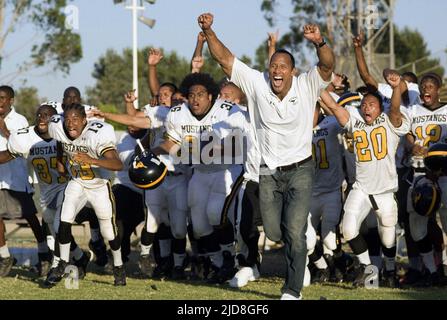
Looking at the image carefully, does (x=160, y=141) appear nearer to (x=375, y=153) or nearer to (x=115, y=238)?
(x=115, y=238)

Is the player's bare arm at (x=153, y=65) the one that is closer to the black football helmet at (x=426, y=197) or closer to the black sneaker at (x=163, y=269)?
the black sneaker at (x=163, y=269)

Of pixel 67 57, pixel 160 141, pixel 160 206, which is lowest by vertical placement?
pixel 160 206

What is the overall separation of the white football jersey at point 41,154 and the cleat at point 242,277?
2.39 metres

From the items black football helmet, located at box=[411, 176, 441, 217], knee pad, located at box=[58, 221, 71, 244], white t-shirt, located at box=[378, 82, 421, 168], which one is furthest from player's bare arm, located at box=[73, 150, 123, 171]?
black football helmet, located at box=[411, 176, 441, 217]

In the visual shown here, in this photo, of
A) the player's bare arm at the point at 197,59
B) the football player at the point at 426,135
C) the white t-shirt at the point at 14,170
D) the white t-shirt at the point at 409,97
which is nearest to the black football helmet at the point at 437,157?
the football player at the point at 426,135

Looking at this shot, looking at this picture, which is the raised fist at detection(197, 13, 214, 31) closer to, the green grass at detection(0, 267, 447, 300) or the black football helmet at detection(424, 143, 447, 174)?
the green grass at detection(0, 267, 447, 300)

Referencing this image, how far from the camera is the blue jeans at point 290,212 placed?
28.0ft

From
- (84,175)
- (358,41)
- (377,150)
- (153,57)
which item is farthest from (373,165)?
(153,57)

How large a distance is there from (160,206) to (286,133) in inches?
116

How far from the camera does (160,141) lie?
11.3 metres

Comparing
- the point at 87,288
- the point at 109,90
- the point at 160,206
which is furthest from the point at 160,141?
the point at 109,90

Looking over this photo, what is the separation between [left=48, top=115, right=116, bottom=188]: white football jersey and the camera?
33.2ft

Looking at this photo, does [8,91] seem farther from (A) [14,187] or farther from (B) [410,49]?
(B) [410,49]

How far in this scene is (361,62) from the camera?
10.3m
